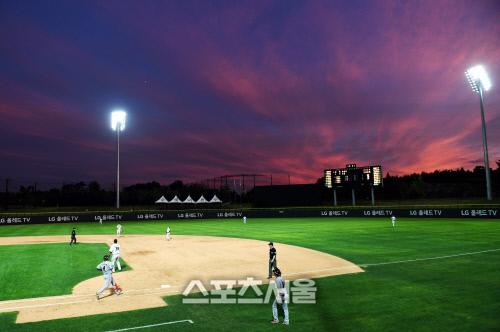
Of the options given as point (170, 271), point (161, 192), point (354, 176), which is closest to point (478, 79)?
point (354, 176)

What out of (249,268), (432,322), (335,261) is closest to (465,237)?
(335,261)

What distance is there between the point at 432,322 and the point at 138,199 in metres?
112

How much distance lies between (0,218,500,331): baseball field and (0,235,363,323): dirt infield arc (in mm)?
62

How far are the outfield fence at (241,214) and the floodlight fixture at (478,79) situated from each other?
17563 mm

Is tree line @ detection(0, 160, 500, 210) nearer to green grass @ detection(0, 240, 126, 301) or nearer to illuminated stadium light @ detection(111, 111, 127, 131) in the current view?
illuminated stadium light @ detection(111, 111, 127, 131)

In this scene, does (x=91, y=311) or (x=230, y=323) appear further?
(x=91, y=311)

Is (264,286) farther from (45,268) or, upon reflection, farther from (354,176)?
(354,176)

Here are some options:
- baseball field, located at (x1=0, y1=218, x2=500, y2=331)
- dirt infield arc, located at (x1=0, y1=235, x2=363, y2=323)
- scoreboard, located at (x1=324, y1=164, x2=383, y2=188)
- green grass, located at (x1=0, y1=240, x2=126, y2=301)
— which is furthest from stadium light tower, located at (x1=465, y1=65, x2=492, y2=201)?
green grass, located at (x1=0, y1=240, x2=126, y2=301)

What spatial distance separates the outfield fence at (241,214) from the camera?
49.8m

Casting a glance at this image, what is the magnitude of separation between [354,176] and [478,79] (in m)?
25.3

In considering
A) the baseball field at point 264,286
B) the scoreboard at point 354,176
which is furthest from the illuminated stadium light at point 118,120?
the scoreboard at point 354,176

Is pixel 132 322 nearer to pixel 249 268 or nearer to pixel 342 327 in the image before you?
pixel 342 327

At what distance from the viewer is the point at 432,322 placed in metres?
10.0

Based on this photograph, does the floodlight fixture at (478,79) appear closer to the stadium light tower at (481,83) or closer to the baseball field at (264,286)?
the stadium light tower at (481,83)
